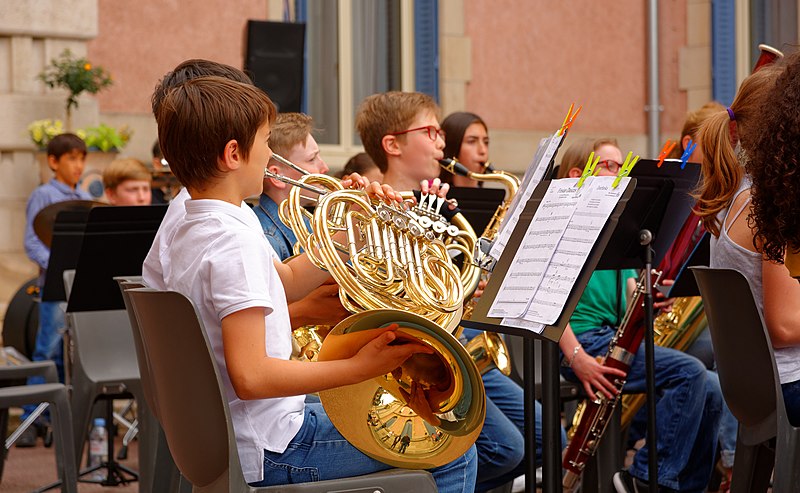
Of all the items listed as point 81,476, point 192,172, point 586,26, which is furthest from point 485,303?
point 586,26

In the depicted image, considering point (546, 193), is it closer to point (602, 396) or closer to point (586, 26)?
point (602, 396)

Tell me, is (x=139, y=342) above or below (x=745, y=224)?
below

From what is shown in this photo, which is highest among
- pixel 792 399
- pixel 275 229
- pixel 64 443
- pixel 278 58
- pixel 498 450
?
pixel 278 58

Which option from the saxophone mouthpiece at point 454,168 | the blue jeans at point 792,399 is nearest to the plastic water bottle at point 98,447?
the saxophone mouthpiece at point 454,168

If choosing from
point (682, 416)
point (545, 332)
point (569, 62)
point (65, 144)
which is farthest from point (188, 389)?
point (569, 62)

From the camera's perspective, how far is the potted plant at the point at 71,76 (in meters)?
6.41

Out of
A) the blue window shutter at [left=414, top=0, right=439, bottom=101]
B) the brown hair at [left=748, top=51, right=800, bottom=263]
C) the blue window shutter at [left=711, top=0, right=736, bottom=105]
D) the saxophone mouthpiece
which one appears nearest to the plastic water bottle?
the saxophone mouthpiece

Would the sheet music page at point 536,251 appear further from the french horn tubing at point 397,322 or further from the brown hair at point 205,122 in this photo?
the brown hair at point 205,122

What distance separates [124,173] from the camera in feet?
17.3

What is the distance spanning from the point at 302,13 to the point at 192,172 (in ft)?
20.0

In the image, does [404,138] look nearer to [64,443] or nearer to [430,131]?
[430,131]

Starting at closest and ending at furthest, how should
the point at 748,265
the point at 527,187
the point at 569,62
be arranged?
the point at 527,187, the point at 748,265, the point at 569,62

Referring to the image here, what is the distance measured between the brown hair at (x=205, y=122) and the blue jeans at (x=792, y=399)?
1.41 m

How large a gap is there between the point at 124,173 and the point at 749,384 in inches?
132
